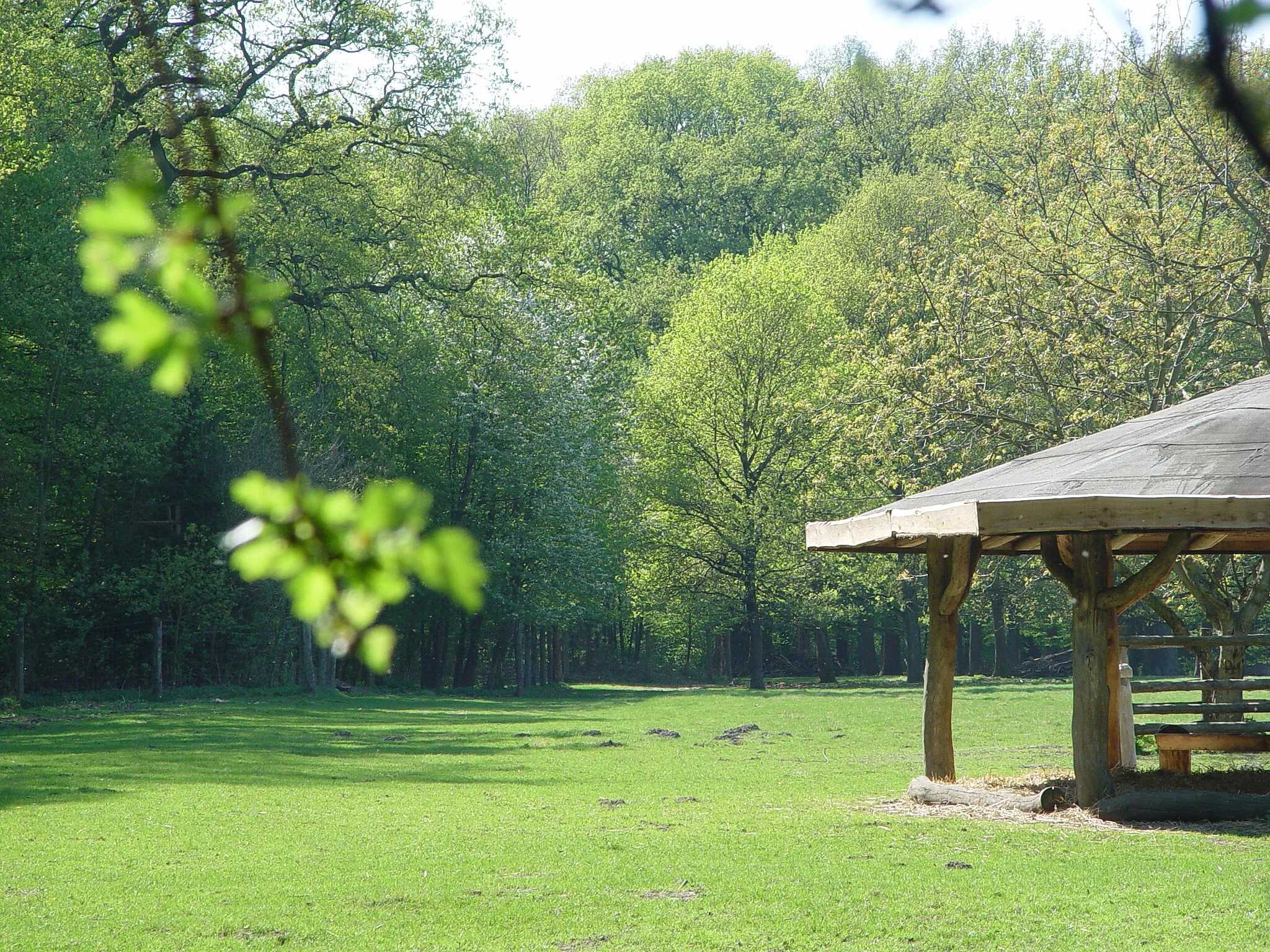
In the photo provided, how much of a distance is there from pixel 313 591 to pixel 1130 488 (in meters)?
9.45

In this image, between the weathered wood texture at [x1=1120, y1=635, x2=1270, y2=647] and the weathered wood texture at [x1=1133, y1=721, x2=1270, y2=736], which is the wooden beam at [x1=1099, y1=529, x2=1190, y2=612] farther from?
the weathered wood texture at [x1=1133, y1=721, x2=1270, y2=736]

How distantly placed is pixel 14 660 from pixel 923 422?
18.6 m

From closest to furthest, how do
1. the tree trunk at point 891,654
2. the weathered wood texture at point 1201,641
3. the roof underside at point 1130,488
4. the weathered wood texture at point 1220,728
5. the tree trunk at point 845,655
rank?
the roof underside at point 1130,488 < the weathered wood texture at point 1220,728 < the weathered wood texture at point 1201,641 < the tree trunk at point 891,654 < the tree trunk at point 845,655

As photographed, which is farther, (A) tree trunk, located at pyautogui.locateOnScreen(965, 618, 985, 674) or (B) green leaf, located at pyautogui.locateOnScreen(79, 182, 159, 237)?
(A) tree trunk, located at pyautogui.locateOnScreen(965, 618, 985, 674)

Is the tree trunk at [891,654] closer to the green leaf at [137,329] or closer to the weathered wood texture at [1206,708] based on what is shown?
the weathered wood texture at [1206,708]

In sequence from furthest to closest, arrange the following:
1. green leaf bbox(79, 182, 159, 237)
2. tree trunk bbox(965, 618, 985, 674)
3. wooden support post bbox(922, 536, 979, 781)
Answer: tree trunk bbox(965, 618, 985, 674) < wooden support post bbox(922, 536, 979, 781) < green leaf bbox(79, 182, 159, 237)

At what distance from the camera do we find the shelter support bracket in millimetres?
10227

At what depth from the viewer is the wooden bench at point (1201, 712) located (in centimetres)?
1077

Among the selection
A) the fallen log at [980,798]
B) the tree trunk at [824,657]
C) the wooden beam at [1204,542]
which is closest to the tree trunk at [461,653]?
the tree trunk at [824,657]

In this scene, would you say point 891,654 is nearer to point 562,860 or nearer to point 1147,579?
point 1147,579

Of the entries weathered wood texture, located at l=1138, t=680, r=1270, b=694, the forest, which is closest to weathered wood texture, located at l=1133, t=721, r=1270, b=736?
weathered wood texture, located at l=1138, t=680, r=1270, b=694

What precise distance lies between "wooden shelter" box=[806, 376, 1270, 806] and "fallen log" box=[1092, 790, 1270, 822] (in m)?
0.39

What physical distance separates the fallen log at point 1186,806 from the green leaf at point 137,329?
10.4 meters

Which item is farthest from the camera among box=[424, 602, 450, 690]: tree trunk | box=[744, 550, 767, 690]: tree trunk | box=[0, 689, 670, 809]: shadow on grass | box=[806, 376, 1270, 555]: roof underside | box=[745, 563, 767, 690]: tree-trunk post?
box=[424, 602, 450, 690]: tree trunk
